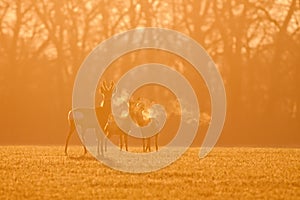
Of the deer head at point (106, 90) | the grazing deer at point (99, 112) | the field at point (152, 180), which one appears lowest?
the field at point (152, 180)

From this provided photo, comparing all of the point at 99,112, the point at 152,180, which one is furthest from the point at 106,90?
the point at 152,180

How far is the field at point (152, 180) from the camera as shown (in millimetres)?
12445

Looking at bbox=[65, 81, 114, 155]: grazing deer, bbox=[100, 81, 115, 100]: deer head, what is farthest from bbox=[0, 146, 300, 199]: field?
bbox=[100, 81, 115, 100]: deer head

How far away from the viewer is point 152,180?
14.4 m

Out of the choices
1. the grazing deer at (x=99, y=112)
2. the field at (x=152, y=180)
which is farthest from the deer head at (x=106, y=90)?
the field at (x=152, y=180)

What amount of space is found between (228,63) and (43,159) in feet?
86.6

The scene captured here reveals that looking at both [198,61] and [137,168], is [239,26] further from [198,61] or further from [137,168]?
[137,168]

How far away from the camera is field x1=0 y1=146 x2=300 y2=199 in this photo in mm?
12445

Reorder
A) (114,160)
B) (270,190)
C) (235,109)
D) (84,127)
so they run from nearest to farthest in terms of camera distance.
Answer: (270,190) < (114,160) < (84,127) < (235,109)

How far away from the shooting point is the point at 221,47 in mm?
44625

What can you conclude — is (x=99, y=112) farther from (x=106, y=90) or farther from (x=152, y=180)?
(x=152, y=180)

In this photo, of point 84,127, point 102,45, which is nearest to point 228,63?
point 102,45

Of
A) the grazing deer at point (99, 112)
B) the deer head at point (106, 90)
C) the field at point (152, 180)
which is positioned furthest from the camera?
the grazing deer at point (99, 112)

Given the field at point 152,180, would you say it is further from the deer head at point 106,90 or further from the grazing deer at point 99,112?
the deer head at point 106,90
